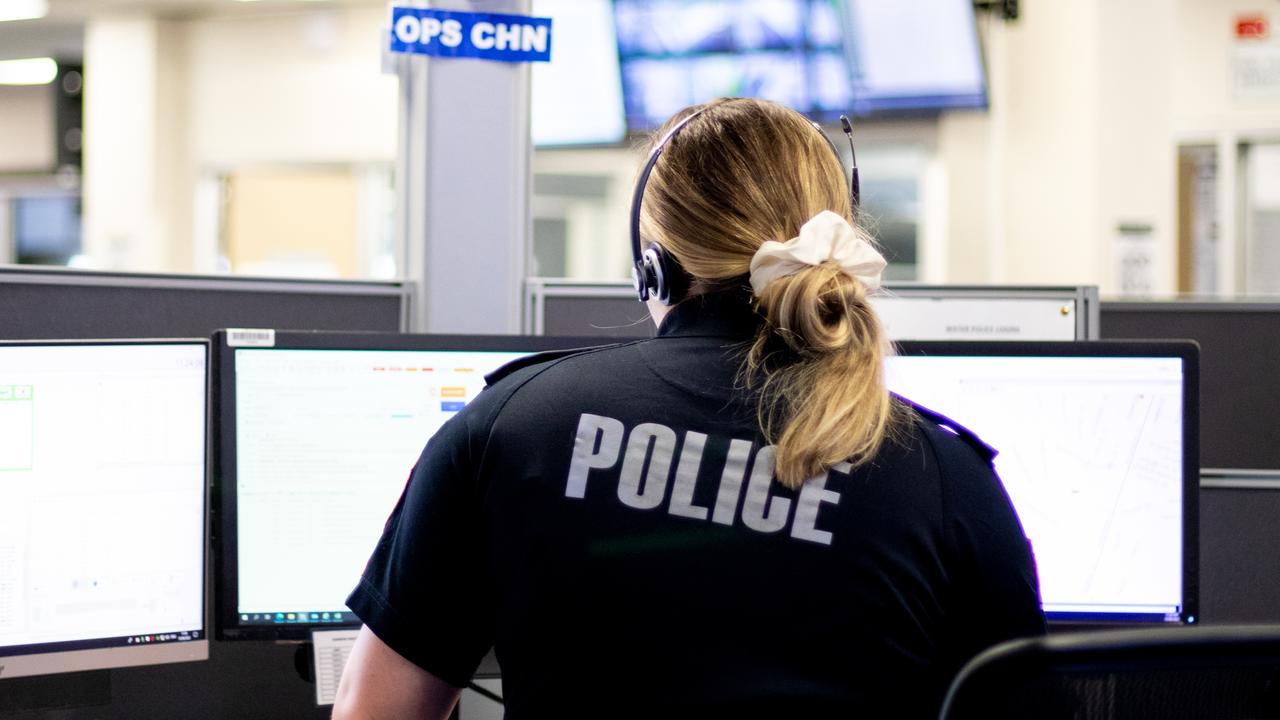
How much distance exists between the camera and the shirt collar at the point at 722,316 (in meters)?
0.88

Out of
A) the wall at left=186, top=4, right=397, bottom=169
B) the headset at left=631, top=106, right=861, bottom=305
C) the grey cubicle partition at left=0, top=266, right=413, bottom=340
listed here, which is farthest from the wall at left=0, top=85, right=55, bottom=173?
the headset at left=631, top=106, right=861, bottom=305

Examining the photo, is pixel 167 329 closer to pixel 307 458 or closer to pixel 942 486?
pixel 307 458

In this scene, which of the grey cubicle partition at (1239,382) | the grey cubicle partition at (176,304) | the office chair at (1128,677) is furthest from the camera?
the grey cubicle partition at (1239,382)

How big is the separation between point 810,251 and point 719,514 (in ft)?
0.65

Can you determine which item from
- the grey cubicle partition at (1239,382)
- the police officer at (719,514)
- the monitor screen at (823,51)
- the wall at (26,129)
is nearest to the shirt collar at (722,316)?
the police officer at (719,514)

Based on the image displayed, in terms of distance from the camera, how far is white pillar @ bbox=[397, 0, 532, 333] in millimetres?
1504

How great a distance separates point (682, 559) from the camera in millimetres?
792

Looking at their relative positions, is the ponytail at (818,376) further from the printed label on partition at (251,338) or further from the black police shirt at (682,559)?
the printed label on partition at (251,338)

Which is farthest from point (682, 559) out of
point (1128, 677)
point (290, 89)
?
point (290, 89)

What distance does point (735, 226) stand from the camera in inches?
34.0

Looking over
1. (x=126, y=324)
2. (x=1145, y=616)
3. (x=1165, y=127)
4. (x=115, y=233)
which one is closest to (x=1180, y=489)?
(x=1145, y=616)

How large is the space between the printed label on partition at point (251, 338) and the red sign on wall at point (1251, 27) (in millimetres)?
4380

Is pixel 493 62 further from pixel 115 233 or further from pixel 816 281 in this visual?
pixel 115 233

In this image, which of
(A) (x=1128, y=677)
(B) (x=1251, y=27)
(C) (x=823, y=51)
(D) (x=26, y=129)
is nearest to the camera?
(A) (x=1128, y=677)
